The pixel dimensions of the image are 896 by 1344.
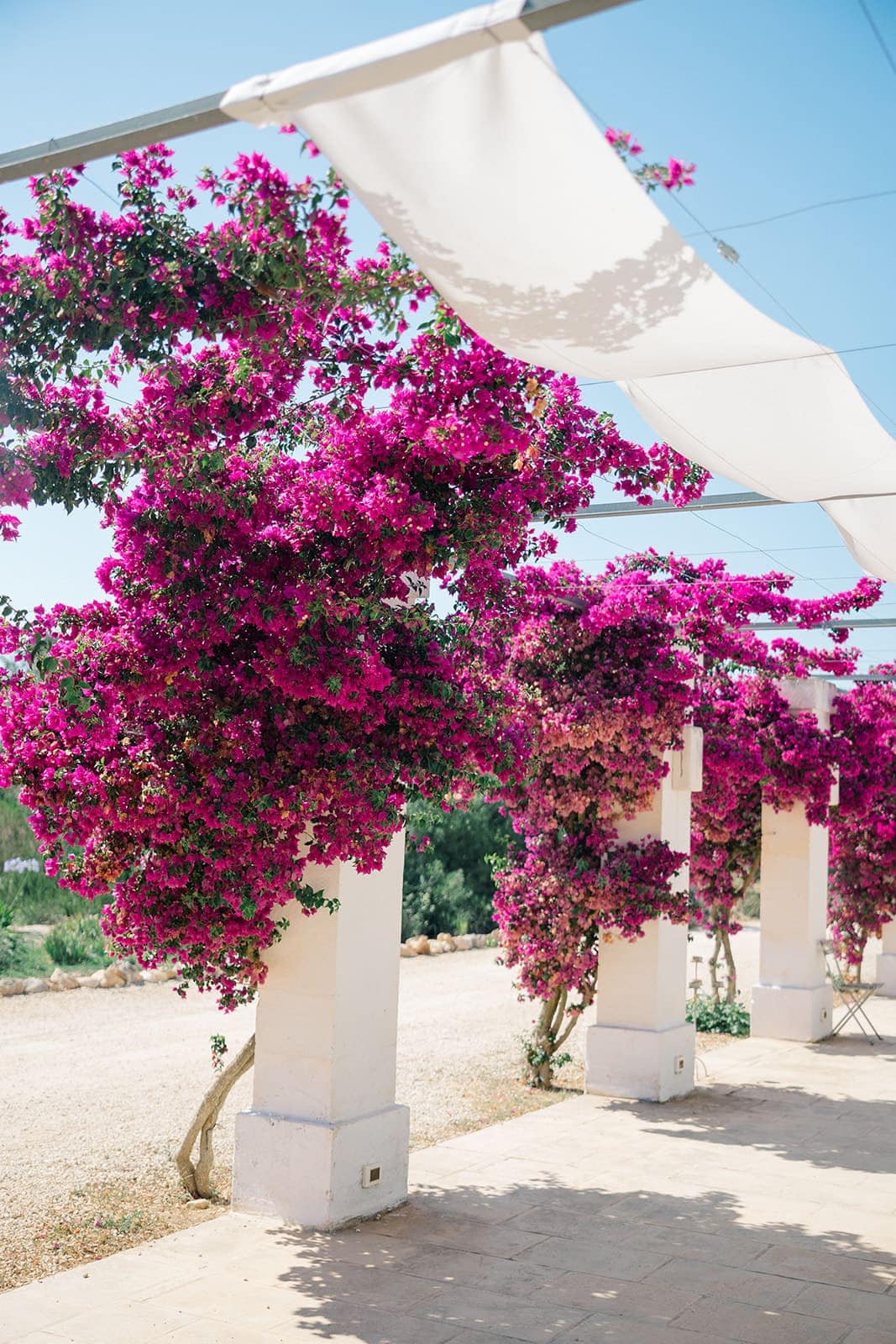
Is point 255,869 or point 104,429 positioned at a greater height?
point 104,429

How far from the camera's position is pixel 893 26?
3.03 meters

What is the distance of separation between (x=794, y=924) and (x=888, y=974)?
416cm

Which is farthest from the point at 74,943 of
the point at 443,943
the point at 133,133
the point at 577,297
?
the point at 133,133

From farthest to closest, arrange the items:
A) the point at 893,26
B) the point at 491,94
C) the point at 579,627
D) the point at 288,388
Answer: the point at 579,627
the point at 288,388
the point at 893,26
the point at 491,94

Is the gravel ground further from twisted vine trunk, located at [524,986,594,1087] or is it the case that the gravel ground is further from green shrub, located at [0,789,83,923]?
green shrub, located at [0,789,83,923]

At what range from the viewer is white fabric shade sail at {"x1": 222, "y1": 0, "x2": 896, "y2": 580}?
2.55 metres

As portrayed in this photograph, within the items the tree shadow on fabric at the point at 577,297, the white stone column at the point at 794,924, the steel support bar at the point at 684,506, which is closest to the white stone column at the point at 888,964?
the white stone column at the point at 794,924

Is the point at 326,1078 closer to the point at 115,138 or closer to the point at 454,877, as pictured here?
the point at 115,138

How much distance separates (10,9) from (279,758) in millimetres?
2654

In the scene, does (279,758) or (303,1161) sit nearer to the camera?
(279,758)

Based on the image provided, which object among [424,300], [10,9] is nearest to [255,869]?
[424,300]

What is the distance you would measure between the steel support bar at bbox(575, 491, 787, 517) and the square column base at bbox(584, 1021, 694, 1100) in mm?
3723

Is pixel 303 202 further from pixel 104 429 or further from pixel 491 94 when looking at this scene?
pixel 104 429

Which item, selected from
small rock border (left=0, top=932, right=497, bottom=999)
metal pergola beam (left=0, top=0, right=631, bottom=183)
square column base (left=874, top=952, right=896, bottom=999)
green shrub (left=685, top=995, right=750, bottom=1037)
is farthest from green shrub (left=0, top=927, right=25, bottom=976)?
metal pergola beam (left=0, top=0, right=631, bottom=183)
